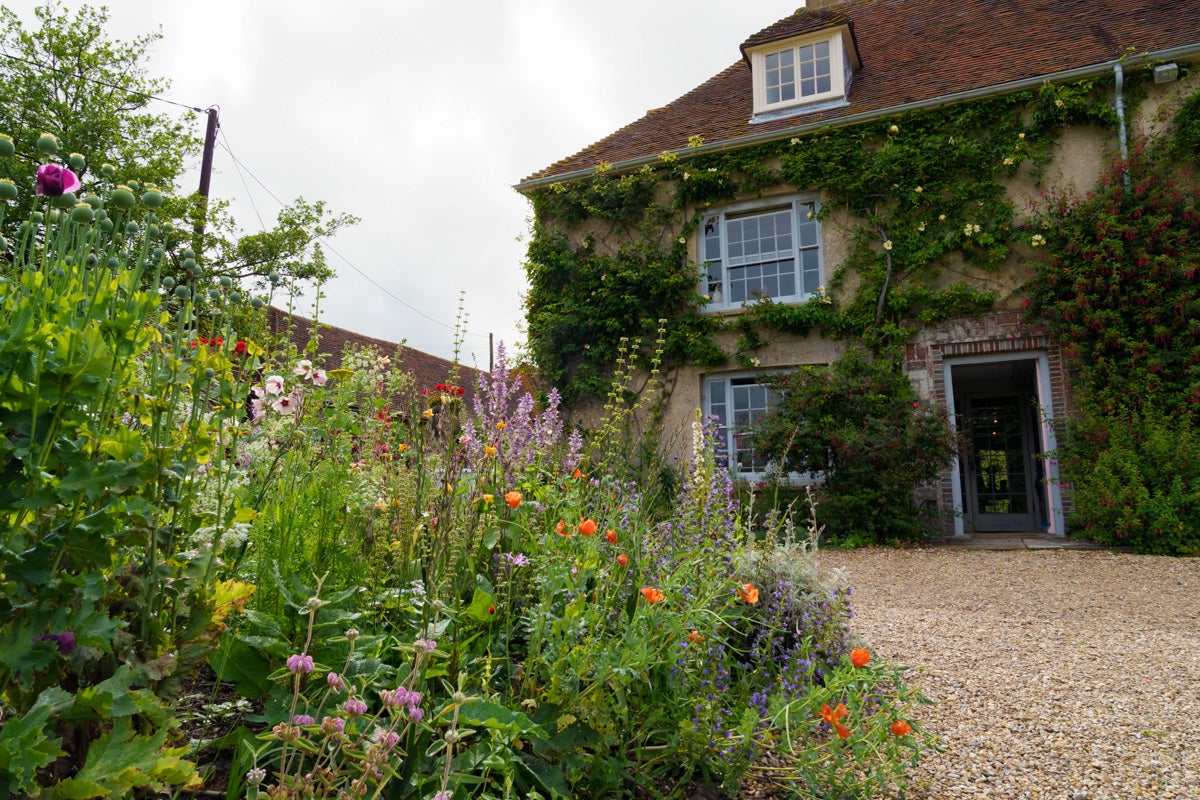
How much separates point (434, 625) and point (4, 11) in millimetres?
16794

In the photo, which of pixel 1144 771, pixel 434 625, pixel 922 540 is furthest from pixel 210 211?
pixel 1144 771

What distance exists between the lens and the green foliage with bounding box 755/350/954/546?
743 cm

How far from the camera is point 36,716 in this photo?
913 mm

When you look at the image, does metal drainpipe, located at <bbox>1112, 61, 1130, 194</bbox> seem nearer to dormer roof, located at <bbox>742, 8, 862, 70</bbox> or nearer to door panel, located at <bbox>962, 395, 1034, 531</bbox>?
dormer roof, located at <bbox>742, 8, 862, 70</bbox>

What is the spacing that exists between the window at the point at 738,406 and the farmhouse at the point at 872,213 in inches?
1.2

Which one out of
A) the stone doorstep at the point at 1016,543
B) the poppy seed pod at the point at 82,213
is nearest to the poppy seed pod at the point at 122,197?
the poppy seed pod at the point at 82,213

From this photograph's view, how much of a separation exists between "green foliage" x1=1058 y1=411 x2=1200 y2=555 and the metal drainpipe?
2.71 m

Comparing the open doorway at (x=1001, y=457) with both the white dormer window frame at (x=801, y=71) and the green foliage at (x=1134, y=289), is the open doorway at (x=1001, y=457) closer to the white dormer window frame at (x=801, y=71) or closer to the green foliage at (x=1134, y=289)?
the green foliage at (x=1134, y=289)

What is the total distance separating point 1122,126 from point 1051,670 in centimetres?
747

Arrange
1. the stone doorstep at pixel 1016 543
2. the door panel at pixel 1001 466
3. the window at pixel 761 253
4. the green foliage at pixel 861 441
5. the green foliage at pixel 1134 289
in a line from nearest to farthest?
the stone doorstep at pixel 1016 543 → the green foliage at pixel 1134 289 → the green foliage at pixel 861 441 → the window at pixel 761 253 → the door panel at pixel 1001 466

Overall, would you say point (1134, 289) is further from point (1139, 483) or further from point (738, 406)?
point (738, 406)

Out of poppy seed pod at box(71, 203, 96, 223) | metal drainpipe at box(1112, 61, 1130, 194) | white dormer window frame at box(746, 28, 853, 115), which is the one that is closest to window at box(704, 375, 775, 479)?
white dormer window frame at box(746, 28, 853, 115)

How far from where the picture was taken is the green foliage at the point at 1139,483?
20.2ft

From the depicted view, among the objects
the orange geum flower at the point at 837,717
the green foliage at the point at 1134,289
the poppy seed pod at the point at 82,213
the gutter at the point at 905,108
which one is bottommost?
the orange geum flower at the point at 837,717
